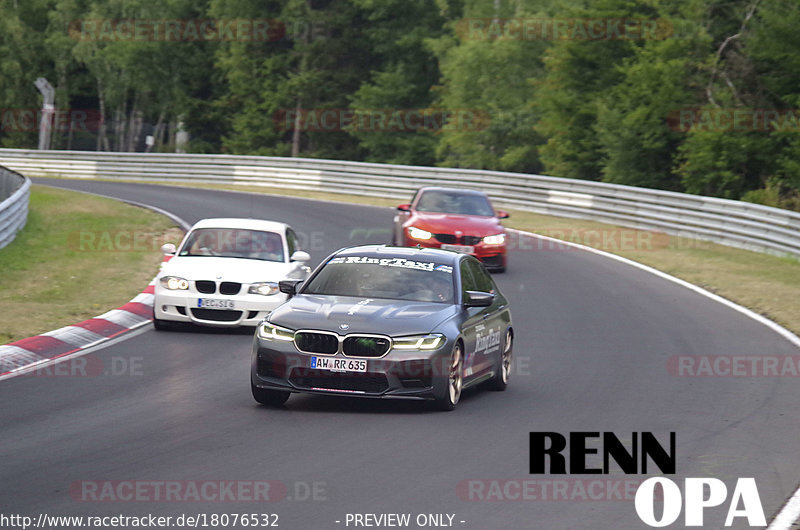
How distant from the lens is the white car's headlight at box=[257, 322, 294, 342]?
1032 cm

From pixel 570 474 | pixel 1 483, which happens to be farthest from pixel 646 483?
pixel 1 483

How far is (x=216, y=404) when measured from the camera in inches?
418

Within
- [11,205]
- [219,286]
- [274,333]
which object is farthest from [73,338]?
[11,205]

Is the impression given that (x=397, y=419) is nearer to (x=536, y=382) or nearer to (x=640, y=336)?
(x=536, y=382)

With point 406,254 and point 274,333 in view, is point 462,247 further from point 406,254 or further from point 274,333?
point 274,333

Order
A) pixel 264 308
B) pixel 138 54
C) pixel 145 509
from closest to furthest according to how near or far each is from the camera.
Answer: pixel 145 509, pixel 264 308, pixel 138 54

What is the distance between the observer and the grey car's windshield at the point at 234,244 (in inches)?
645

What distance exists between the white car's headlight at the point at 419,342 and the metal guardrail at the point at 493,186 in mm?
16834

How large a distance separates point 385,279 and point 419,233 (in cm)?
1089

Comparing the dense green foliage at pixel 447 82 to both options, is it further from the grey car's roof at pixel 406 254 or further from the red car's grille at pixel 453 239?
the grey car's roof at pixel 406 254

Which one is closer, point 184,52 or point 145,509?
point 145,509

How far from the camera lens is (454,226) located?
73.6 ft

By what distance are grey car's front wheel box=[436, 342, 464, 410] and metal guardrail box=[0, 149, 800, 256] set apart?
53.6 feet

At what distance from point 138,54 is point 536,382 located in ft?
232
